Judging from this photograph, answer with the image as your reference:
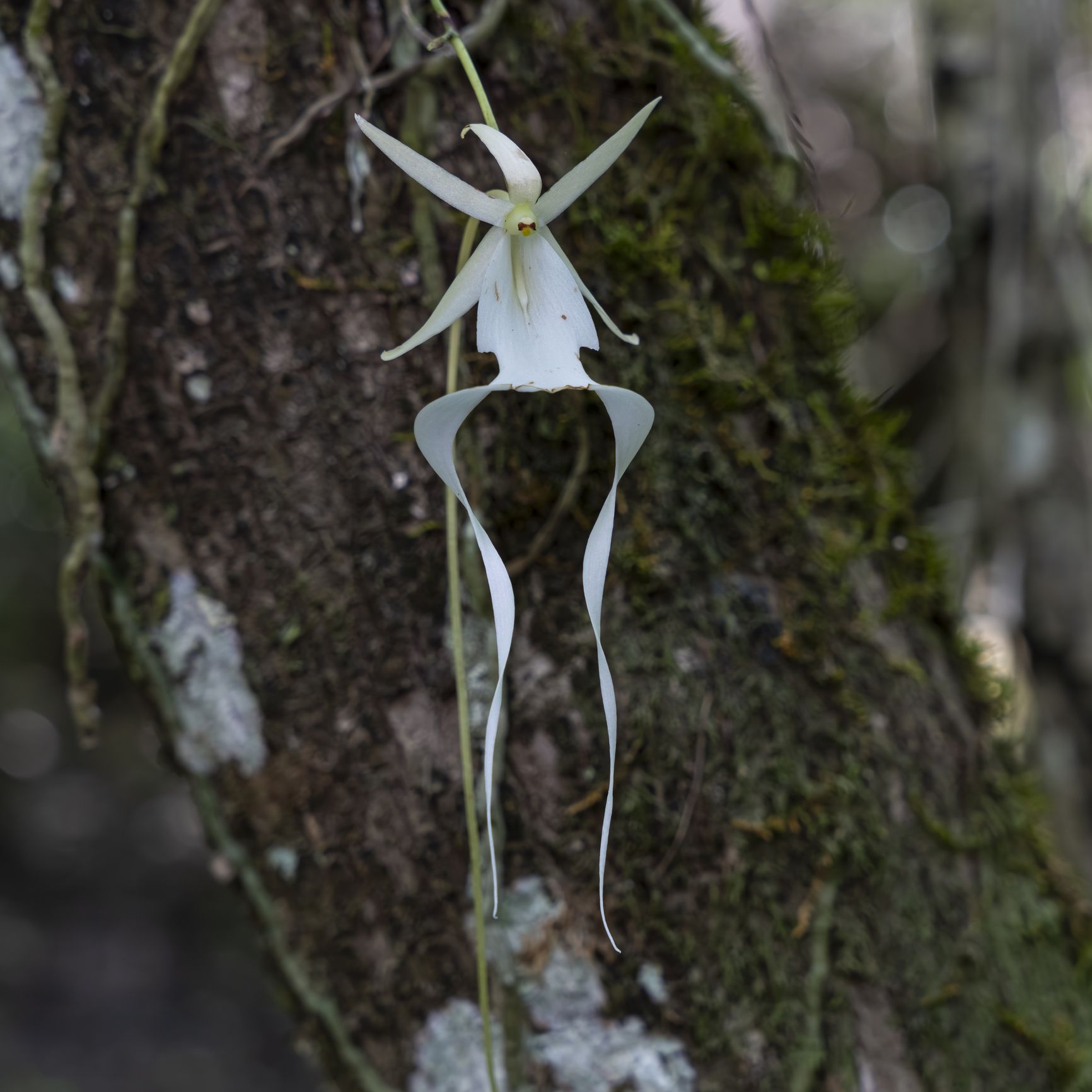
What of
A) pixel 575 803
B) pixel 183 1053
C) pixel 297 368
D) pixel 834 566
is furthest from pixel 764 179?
pixel 183 1053

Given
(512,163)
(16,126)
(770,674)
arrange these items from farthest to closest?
(770,674) < (16,126) < (512,163)

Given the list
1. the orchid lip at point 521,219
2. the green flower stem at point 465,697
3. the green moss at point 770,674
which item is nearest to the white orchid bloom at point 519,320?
the orchid lip at point 521,219

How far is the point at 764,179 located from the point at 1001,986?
0.83 metres

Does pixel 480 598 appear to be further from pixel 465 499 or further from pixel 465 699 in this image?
pixel 465 499

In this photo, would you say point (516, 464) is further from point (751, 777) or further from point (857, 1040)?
point (857, 1040)

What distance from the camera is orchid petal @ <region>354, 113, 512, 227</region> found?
0.45 m

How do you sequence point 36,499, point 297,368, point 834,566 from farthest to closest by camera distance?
point 36,499 → point 834,566 → point 297,368

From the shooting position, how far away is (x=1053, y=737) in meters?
1.55

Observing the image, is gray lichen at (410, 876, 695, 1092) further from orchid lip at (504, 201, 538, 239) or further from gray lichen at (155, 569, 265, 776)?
orchid lip at (504, 201, 538, 239)

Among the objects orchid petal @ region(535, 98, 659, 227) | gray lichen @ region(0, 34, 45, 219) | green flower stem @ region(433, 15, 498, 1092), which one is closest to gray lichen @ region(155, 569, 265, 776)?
green flower stem @ region(433, 15, 498, 1092)

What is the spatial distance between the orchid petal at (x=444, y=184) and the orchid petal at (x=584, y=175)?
2cm

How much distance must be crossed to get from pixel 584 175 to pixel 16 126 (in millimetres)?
505

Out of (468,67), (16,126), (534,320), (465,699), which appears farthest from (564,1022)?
(16,126)

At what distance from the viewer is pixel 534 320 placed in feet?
1.63
